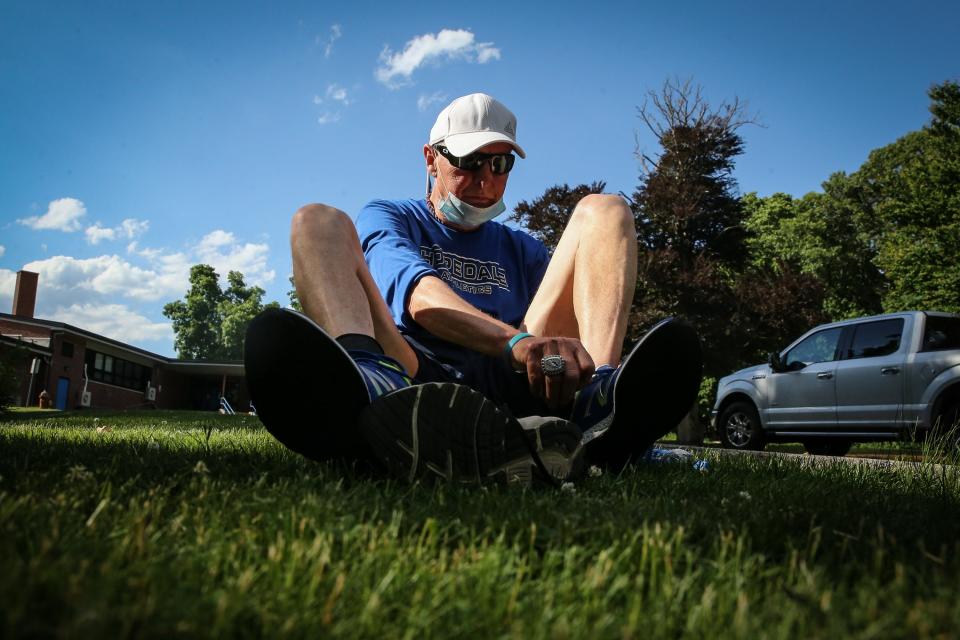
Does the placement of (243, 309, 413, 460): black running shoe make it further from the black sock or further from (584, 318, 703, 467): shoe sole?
(584, 318, 703, 467): shoe sole

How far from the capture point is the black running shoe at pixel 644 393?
201 centimetres

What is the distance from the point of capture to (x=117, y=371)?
127 ft

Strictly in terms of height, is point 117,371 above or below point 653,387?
below

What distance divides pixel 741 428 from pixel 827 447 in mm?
1508

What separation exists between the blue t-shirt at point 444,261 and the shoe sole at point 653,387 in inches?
33.2

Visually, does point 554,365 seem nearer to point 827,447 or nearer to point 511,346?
point 511,346

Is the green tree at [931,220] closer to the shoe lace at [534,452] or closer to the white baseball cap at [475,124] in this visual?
the white baseball cap at [475,124]

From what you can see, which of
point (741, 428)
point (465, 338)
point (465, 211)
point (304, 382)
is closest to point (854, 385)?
point (741, 428)

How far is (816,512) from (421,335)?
1693 millimetres

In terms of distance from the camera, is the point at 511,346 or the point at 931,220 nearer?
the point at 511,346

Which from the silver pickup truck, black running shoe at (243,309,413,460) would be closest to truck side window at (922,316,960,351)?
the silver pickup truck

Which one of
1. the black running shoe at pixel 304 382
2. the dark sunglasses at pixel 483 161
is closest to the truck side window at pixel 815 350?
the dark sunglasses at pixel 483 161

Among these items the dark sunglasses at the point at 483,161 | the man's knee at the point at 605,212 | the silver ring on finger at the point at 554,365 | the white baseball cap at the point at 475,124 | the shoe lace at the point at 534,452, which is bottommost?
the shoe lace at the point at 534,452

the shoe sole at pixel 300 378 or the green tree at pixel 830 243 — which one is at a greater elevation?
the green tree at pixel 830 243
